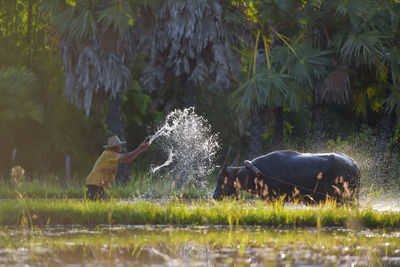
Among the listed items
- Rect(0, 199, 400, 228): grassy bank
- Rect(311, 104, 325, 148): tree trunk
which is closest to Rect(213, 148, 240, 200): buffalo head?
Rect(0, 199, 400, 228): grassy bank

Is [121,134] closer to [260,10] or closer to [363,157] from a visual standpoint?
[260,10]

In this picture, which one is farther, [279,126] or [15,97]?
[279,126]

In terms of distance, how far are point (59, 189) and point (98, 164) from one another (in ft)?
19.2

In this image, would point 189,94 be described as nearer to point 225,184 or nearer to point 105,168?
point 225,184

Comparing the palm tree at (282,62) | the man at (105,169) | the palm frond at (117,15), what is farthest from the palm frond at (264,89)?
the man at (105,169)

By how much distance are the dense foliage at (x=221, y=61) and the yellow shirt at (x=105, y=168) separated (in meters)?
6.81

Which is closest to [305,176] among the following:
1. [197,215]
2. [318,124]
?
[197,215]

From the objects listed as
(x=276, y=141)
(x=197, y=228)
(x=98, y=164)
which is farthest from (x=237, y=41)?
(x=197, y=228)

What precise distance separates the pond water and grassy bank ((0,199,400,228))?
1.24 feet

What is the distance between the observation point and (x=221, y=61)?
20.6 m

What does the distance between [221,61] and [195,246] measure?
1261 cm

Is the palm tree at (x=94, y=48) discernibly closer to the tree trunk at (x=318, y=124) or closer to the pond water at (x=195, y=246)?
the tree trunk at (x=318, y=124)

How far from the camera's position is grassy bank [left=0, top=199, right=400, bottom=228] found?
36.2ft

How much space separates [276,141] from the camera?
22.1m
